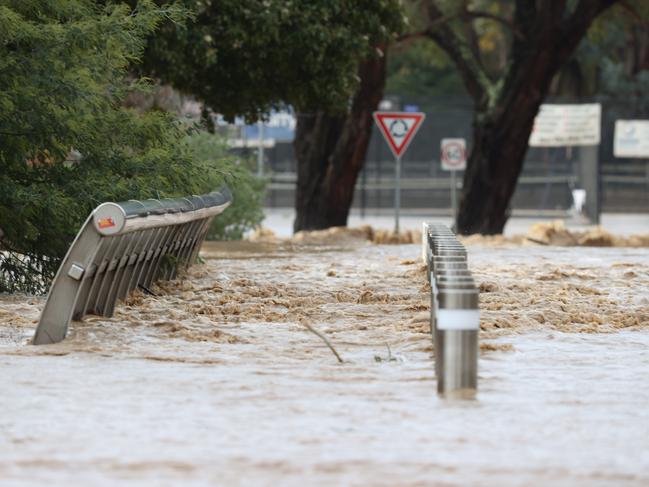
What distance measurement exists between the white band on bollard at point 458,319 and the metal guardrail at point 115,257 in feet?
A: 9.70

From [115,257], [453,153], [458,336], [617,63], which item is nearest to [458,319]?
[458,336]

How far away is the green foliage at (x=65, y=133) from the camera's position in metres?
15.5

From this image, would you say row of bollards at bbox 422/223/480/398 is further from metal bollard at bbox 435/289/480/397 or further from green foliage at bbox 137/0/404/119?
green foliage at bbox 137/0/404/119

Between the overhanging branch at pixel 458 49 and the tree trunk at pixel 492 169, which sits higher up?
the overhanging branch at pixel 458 49

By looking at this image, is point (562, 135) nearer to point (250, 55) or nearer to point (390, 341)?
point (250, 55)

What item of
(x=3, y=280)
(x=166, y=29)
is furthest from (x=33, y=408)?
(x=166, y=29)

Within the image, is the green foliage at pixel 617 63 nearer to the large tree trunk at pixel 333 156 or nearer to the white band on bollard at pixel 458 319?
the large tree trunk at pixel 333 156

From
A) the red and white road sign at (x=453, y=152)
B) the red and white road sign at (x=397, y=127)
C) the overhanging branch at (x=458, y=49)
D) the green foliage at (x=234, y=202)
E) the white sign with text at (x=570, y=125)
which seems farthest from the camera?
the white sign with text at (x=570, y=125)

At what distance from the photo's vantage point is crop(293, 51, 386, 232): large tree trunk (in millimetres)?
32812

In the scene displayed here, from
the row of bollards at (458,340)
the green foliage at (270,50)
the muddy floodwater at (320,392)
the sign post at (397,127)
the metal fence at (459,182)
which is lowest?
the metal fence at (459,182)

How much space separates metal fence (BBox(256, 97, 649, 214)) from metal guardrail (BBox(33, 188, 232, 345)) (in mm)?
37590

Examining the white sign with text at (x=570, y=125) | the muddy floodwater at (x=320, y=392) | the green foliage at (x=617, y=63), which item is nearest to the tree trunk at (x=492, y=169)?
the white sign with text at (x=570, y=125)

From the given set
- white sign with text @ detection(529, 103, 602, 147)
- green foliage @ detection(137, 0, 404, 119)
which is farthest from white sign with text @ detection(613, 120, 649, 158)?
green foliage @ detection(137, 0, 404, 119)

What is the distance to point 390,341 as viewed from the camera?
12961 millimetres
